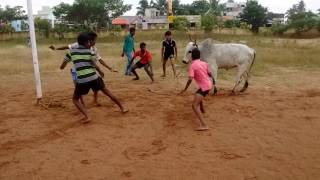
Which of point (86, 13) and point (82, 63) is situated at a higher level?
point (86, 13)

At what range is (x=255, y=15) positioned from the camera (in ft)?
158

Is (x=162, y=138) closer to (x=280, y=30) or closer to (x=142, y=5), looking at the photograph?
(x=280, y=30)

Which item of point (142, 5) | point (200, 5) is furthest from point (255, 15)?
point (142, 5)

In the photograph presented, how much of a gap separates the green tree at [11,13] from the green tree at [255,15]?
110 feet

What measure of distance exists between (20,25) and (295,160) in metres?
50.7

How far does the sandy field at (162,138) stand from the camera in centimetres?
527

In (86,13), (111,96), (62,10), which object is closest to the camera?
(111,96)

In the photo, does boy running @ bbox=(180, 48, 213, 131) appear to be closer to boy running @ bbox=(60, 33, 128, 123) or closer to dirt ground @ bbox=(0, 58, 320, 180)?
dirt ground @ bbox=(0, 58, 320, 180)

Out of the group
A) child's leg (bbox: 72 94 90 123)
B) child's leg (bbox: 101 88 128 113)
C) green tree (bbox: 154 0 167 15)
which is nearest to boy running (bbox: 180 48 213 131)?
child's leg (bbox: 101 88 128 113)

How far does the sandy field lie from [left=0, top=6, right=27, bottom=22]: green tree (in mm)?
54876

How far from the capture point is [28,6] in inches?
325

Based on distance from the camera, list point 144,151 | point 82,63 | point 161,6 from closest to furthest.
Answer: point 144,151
point 82,63
point 161,6

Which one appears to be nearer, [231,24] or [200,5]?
[231,24]

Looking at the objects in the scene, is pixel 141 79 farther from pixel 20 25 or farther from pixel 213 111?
pixel 20 25
